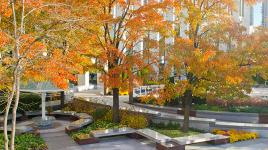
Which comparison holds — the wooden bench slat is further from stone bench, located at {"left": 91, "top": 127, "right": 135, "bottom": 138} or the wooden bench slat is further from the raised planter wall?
the raised planter wall

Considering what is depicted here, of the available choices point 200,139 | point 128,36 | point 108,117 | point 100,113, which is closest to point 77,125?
point 108,117

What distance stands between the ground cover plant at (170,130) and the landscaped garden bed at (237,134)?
125 centimetres

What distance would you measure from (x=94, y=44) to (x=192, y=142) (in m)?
7.02

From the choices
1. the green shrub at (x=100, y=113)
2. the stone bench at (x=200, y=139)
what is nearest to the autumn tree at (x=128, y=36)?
the green shrub at (x=100, y=113)

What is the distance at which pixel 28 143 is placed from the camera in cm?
1433

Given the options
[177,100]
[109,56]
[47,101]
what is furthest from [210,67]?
[47,101]

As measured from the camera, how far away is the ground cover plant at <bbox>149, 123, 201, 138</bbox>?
1609 cm

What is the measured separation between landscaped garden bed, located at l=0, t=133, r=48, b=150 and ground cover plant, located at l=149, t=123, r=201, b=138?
5.86 m

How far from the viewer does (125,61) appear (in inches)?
663

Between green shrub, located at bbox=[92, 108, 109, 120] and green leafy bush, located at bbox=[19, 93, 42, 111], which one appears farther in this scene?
green leafy bush, located at bbox=[19, 93, 42, 111]

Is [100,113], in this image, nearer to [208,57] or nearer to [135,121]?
[135,121]

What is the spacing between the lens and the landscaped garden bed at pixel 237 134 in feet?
53.4

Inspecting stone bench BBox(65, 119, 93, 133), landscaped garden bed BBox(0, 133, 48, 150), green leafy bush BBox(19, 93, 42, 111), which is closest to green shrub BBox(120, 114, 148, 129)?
stone bench BBox(65, 119, 93, 133)

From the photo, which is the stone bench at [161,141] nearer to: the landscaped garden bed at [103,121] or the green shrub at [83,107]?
the landscaped garden bed at [103,121]
